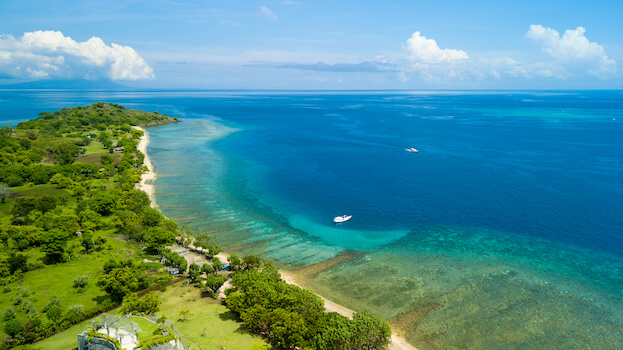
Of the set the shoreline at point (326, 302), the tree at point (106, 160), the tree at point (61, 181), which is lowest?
the shoreline at point (326, 302)

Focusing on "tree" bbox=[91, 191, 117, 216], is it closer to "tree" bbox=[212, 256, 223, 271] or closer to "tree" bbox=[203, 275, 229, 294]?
"tree" bbox=[212, 256, 223, 271]

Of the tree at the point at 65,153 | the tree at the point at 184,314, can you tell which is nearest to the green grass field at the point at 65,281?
the tree at the point at 184,314

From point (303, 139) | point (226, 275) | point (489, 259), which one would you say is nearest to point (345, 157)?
point (303, 139)

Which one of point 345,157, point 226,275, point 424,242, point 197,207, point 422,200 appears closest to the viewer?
point 226,275

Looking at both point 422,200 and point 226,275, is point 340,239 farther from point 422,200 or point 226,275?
point 422,200

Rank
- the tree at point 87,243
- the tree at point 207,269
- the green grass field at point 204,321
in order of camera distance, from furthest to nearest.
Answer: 1. the tree at point 87,243
2. the tree at point 207,269
3. the green grass field at point 204,321

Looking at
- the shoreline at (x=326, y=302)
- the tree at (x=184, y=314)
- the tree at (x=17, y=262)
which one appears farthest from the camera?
the tree at (x=17, y=262)

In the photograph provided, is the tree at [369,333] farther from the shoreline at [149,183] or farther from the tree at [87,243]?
the shoreline at [149,183]

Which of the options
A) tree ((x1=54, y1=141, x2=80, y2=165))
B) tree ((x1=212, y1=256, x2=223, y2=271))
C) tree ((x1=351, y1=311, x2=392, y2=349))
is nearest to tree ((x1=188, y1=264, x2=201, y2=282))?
tree ((x1=212, y1=256, x2=223, y2=271))
